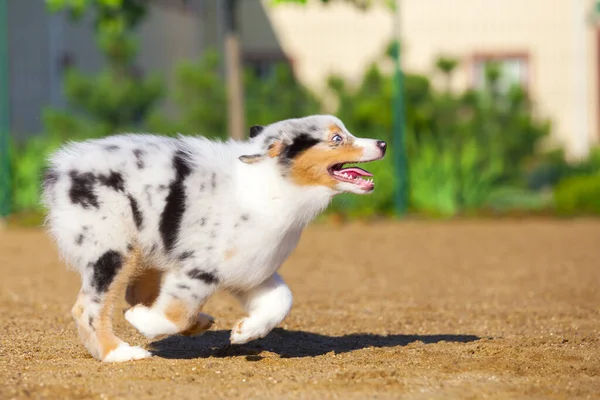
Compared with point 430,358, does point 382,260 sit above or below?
below

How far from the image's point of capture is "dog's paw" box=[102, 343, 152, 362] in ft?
19.0

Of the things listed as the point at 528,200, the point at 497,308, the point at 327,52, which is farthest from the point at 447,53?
the point at 497,308

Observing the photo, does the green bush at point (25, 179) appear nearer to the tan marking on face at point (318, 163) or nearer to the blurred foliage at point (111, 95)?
the blurred foliage at point (111, 95)

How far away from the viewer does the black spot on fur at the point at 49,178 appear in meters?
5.86

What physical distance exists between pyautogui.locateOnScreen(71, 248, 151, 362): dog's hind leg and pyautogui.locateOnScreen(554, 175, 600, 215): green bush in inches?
448

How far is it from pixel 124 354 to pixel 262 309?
0.78m

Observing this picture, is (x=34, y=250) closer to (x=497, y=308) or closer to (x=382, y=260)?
(x=382, y=260)

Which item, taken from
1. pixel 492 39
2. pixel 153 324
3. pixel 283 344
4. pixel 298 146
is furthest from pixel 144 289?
pixel 492 39

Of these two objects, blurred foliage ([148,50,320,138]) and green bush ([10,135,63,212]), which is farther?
blurred foliage ([148,50,320,138])

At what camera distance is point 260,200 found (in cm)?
574

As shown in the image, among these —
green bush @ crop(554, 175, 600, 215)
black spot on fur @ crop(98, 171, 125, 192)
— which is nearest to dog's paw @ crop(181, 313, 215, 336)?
black spot on fur @ crop(98, 171, 125, 192)

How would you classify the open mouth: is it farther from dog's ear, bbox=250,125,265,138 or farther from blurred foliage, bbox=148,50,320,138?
blurred foliage, bbox=148,50,320,138

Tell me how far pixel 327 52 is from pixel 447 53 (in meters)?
2.55

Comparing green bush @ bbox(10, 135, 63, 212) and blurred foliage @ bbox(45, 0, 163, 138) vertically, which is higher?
blurred foliage @ bbox(45, 0, 163, 138)
